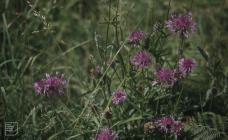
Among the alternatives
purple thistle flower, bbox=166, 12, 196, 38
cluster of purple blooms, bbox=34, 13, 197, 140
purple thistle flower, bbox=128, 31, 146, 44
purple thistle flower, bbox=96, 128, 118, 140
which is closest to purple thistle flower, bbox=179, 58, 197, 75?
cluster of purple blooms, bbox=34, 13, 197, 140

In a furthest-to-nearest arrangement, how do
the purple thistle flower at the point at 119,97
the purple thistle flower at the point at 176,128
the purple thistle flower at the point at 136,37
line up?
1. the purple thistle flower at the point at 136,37
2. the purple thistle flower at the point at 119,97
3. the purple thistle flower at the point at 176,128

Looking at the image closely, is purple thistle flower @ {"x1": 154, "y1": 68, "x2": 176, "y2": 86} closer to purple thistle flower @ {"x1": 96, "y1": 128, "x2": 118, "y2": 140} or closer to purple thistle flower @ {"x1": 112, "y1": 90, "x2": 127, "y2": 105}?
purple thistle flower @ {"x1": 112, "y1": 90, "x2": 127, "y2": 105}

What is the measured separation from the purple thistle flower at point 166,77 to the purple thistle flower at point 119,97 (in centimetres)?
18

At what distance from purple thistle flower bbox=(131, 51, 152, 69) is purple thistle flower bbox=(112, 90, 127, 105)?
0.52ft

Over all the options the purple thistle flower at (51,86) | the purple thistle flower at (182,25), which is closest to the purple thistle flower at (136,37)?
the purple thistle flower at (182,25)

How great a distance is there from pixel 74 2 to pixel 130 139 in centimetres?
204

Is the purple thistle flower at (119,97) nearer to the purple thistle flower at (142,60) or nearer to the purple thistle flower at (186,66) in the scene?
the purple thistle flower at (142,60)

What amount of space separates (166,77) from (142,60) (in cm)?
14

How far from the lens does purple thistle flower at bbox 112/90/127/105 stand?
2.59 metres

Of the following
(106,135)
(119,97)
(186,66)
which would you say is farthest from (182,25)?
(106,135)

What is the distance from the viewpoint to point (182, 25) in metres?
2.64

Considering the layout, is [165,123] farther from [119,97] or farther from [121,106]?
[121,106]

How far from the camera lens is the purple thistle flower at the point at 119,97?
8.50 ft

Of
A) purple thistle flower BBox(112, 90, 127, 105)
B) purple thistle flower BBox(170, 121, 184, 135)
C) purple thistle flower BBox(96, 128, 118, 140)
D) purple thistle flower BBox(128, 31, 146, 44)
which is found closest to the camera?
purple thistle flower BBox(96, 128, 118, 140)
